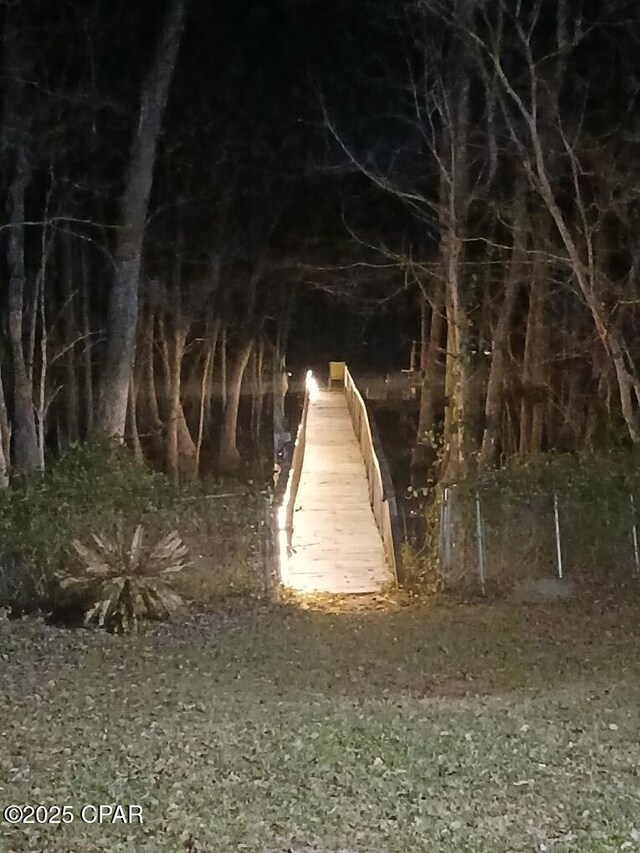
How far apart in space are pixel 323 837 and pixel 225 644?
5015mm

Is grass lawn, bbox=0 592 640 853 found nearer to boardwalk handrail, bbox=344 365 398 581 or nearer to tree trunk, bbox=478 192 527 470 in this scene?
boardwalk handrail, bbox=344 365 398 581

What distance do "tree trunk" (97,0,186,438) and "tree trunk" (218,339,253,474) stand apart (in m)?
14.9

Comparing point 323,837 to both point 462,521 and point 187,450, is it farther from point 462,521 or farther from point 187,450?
point 187,450

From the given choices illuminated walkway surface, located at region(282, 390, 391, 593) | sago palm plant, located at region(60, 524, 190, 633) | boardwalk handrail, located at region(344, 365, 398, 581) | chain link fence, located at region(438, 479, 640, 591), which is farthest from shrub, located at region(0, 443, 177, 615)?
boardwalk handrail, located at region(344, 365, 398, 581)

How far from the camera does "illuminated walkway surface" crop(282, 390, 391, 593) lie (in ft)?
47.9

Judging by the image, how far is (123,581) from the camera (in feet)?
35.7

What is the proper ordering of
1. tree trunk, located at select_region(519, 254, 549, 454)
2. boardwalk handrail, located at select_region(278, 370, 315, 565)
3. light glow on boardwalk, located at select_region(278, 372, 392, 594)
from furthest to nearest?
tree trunk, located at select_region(519, 254, 549, 454) → light glow on boardwalk, located at select_region(278, 372, 392, 594) → boardwalk handrail, located at select_region(278, 370, 315, 565)

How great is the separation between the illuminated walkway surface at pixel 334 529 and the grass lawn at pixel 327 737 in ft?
12.4

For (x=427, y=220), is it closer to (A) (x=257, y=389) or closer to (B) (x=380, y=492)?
(B) (x=380, y=492)

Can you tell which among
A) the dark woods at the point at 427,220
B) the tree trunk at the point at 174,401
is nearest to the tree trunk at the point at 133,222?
the dark woods at the point at 427,220

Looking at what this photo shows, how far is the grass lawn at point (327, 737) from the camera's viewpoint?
197 inches

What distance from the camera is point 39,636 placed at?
991cm

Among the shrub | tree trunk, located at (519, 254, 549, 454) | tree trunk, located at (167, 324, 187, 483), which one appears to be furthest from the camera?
tree trunk, located at (167, 324, 187, 483)

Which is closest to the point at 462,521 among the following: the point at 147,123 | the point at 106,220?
the point at 147,123
